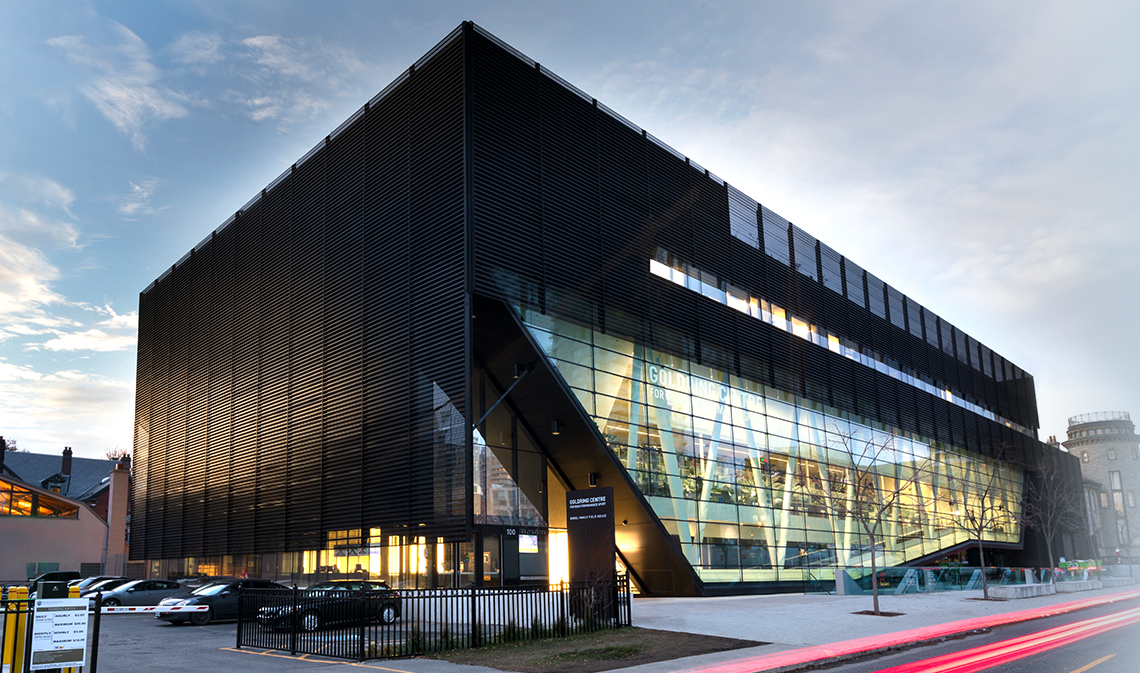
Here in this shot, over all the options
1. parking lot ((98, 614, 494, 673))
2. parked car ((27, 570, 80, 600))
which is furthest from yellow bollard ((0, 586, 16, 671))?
parking lot ((98, 614, 494, 673))

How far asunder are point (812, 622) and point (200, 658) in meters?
14.7

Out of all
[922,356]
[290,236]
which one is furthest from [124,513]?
[922,356]

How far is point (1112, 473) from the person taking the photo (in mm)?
102750

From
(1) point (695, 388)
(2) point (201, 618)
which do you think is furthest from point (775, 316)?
(2) point (201, 618)

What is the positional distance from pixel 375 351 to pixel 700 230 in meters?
16.5

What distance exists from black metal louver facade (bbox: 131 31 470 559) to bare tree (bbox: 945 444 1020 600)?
4345 cm

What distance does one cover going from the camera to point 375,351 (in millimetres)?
32125

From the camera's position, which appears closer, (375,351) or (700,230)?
(375,351)

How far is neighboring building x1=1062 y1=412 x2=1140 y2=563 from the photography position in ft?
333

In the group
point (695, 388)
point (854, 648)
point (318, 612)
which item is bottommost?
point (854, 648)

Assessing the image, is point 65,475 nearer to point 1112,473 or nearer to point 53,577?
point 53,577

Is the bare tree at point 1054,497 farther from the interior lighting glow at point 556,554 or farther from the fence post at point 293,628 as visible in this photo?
the fence post at point 293,628

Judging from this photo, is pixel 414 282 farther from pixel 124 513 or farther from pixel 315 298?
pixel 124 513

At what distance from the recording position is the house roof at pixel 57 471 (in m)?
80.7
